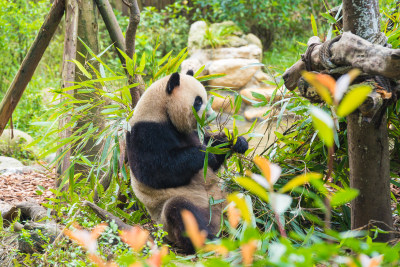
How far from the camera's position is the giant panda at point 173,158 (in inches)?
113

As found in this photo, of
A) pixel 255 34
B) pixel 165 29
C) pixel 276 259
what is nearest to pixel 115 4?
pixel 165 29

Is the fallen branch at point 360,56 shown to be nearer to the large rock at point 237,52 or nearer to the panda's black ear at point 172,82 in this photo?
the panda's black ear at point 172,82

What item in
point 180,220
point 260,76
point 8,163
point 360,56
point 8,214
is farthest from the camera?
point 260,76

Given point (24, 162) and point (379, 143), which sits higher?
point (379, 143)

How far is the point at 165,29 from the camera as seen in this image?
10.3 metres

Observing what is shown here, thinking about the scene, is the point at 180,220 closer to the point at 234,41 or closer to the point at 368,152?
the point at 368,152

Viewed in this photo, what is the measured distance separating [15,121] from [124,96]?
5.38 meters

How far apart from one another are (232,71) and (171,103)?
518 centimetres

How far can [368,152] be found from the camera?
6.45 ft

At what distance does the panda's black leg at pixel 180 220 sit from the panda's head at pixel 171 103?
574mm

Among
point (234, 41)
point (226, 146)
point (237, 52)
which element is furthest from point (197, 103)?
point (234, 41)

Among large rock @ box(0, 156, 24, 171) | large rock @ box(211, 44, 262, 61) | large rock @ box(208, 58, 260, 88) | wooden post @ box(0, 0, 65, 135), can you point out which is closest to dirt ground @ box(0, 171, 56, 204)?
large rock @ box(0, 156, 24, 171)

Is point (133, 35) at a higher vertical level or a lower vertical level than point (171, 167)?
higher

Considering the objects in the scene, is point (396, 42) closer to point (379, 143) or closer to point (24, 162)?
point (379, 143)
